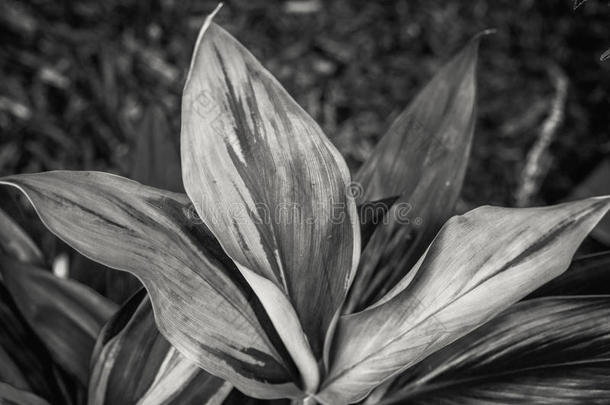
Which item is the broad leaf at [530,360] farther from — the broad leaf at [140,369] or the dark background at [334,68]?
the dark background at [334,68]

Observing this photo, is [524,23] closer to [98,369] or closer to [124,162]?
[124,162]

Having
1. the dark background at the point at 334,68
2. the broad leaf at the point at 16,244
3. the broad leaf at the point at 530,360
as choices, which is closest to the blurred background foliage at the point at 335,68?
the dark background at the point at 334,68

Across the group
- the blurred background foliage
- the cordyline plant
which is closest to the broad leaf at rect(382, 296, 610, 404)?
the cordyline plant

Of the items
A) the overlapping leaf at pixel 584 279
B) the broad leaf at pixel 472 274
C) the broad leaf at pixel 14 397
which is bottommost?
the broad leaf at pixel 14 397

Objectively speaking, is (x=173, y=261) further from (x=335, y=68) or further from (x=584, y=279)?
(x=335, y=68)

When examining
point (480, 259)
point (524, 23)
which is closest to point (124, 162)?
point (480, 259)

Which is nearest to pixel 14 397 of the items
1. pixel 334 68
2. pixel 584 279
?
pixel 584 279

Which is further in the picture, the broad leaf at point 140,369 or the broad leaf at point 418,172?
the broad leaf at point 418,172
